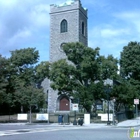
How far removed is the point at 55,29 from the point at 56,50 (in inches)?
169

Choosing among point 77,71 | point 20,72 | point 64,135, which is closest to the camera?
point 64,135

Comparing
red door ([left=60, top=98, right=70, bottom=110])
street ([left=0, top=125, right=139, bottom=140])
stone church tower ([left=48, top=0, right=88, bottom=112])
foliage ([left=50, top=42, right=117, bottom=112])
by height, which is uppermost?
stone church tower ([left=48, top=0, right=88, bottom=112])

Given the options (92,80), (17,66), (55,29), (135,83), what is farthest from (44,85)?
(92,80)

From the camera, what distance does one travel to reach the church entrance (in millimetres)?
53237

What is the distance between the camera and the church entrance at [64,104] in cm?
5324

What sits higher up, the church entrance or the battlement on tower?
the battlement on tower

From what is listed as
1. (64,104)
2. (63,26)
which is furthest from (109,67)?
(63,26)

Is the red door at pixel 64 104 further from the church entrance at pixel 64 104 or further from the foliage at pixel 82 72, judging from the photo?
the foliage at pixel 82 72

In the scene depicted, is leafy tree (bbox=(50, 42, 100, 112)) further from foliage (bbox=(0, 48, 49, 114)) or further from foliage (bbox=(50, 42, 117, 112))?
foliage (bbox=(0, 48, 49, 114))

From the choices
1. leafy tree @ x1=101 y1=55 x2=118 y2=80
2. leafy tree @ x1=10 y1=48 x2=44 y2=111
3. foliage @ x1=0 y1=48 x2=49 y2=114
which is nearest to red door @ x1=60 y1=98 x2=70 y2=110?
foliage @ x1=0 y1=48 x2=49 y2=114

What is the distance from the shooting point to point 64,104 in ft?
176

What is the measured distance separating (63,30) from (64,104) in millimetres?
14251

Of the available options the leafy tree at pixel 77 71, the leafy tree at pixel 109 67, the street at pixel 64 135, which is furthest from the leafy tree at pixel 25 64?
the street at pixel 64 135

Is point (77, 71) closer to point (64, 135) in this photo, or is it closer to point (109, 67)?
point (109, 67)
